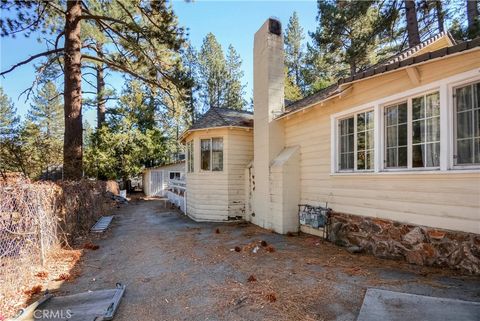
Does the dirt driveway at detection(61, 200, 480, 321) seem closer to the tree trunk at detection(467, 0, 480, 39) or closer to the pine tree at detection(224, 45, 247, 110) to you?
the tree trunk at detection(467, 0, 480, 39)

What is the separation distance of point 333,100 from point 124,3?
401 inches

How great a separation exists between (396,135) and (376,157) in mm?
570

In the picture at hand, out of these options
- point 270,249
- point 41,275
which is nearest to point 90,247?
point 41,275

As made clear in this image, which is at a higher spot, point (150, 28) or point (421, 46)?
point (150, 28)

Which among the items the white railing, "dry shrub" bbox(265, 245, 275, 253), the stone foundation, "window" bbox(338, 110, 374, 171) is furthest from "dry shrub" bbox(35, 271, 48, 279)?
the white railing

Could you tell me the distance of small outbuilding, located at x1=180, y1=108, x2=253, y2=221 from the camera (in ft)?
33.7

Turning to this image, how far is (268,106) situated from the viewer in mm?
8812

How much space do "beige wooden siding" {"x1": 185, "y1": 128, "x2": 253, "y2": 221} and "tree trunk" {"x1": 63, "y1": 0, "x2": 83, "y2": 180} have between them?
4.55 metres

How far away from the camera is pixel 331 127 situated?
689cm

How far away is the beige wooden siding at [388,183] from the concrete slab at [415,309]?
1.58 m

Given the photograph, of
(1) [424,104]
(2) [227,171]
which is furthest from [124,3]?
(1) [424,104]

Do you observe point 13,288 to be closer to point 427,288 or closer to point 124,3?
point 427,288

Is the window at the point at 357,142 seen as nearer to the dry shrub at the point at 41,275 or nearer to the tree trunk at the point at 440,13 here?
the dry shrub at the point at 41,275

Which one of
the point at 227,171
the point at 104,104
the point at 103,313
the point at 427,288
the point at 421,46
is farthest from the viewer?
the point at 104,104
